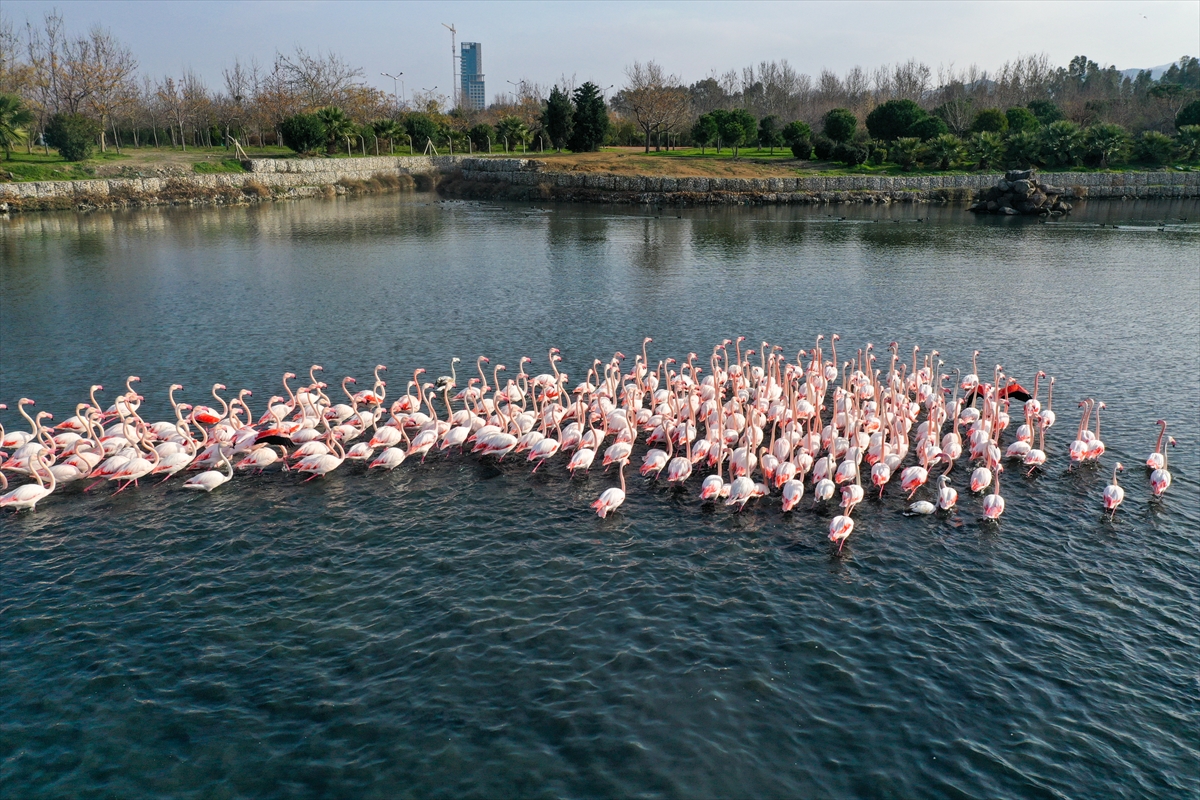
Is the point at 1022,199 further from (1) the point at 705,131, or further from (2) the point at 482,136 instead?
(2) the point at 482,136

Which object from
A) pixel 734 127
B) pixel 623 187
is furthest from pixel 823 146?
pixel 623 187

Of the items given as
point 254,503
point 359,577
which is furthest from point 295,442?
point 359,577

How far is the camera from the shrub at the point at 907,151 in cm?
9169

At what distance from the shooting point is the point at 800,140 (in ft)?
314

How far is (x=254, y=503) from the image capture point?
61.1ft

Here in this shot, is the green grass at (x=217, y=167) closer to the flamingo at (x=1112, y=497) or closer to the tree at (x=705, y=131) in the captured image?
the tree at (x=705, y=131)

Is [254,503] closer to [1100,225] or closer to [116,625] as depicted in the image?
[116,625]

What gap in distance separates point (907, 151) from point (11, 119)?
94.1 metres

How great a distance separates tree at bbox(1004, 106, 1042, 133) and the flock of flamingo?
284 feet

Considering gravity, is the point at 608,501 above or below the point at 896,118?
below

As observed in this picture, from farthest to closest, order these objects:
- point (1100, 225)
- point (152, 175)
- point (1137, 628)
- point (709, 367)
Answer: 1. point (152, 175)
2. point (1100, 225)
3. point (709, 367)
4. point (1137, 628)

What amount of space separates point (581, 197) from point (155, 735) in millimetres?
84650

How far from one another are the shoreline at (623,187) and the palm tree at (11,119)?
9.20 metres

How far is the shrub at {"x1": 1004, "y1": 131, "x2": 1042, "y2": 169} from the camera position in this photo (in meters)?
91.1
